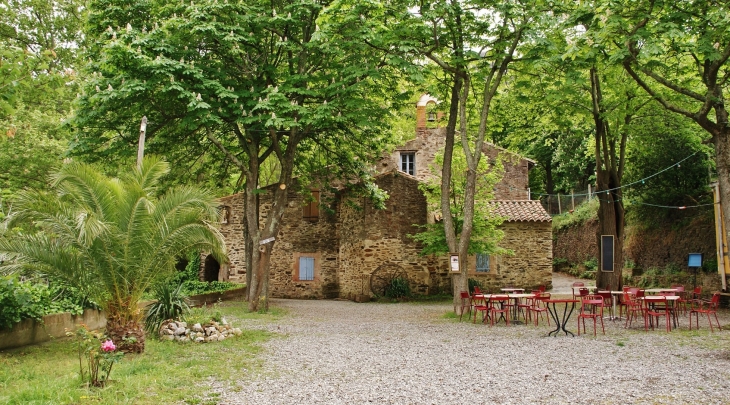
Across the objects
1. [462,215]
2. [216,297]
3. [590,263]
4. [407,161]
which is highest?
[407,161]

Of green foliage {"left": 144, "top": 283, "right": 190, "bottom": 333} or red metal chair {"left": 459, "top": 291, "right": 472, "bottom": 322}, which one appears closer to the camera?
green foliage {"left": 144, "top": 283, "right": 190, "bottom": 333}

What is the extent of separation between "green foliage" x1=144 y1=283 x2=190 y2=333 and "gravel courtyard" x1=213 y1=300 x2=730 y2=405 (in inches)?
78.2

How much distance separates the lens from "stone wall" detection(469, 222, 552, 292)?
2153 centimetres

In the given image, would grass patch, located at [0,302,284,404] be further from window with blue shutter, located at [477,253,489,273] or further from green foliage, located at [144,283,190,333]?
window with blue shutter, located at [477,253,489,273]

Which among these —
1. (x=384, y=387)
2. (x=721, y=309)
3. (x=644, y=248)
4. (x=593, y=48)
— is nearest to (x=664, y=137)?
(x=644, y=248)

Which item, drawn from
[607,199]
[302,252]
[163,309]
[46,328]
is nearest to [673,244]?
[607,199]

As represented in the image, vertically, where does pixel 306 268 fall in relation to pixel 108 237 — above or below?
below

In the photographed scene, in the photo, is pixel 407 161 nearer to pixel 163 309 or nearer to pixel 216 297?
pixel 216 297

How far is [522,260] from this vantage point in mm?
21609

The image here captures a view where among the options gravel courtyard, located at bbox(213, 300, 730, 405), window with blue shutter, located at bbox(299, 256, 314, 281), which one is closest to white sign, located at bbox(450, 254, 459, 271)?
gravel courtyard, located at bbox(213, 300, 730, 405)

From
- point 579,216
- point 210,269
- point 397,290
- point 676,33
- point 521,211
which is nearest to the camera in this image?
point 676,33

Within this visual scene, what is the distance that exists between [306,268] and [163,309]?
12734mm

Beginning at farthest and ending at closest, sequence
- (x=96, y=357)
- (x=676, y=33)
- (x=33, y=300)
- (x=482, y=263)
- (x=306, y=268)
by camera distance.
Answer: (x=306, y=268) < (x=482, y=263) < (x=676, y=33) < (x=33, y=300) < (x=96, y=357)

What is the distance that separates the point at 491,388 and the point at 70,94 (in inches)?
730
